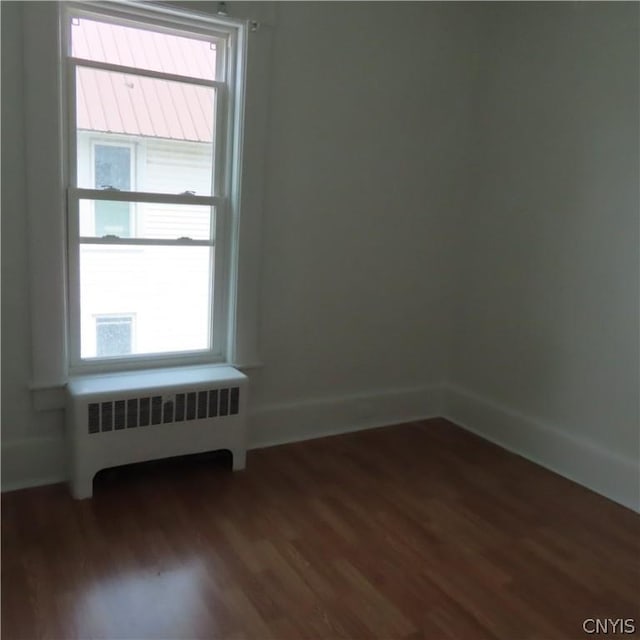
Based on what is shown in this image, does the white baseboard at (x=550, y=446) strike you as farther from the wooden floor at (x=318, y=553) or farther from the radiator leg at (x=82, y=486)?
the radiator leg at (x=82, y=486)

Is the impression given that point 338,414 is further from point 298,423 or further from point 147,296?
point 147,296

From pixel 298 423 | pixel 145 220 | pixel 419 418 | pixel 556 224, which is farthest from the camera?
pixel 419 418

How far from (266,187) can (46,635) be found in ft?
7.23

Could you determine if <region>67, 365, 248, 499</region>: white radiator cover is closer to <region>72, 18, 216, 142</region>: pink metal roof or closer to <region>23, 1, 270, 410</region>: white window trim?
<region>23, 1, 270, 410</region>: white window trim

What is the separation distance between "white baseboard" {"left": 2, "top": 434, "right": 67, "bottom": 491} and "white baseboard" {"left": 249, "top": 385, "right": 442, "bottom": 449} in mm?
1001

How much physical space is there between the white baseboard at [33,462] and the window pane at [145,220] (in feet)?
3.30

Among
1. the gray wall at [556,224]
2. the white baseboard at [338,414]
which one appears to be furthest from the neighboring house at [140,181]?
the gray wall at [556,224]

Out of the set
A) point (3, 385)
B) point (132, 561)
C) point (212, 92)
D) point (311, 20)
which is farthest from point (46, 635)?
point (311, 20)

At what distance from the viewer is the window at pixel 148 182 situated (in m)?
2.79

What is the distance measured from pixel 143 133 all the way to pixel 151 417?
135 centimetres

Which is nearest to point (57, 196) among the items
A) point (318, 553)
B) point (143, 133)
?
point (143, 133)

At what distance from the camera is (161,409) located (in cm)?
292

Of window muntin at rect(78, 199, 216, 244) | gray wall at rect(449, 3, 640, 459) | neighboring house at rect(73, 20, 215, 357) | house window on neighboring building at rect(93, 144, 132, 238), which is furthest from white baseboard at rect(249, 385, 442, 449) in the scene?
house window on neighboring building at rect(93, 144, 132, 238)

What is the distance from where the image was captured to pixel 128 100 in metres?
2.86
